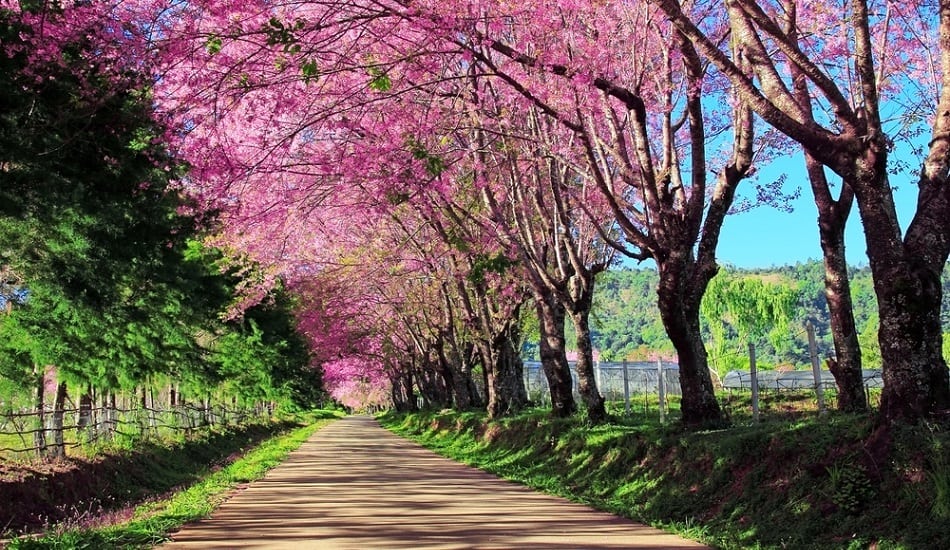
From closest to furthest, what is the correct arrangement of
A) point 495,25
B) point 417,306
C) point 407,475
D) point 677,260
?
1. point 495,25
2. point 677,260
3. point 407,475
4. point 417,306

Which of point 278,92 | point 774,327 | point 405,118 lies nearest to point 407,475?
point 405,118

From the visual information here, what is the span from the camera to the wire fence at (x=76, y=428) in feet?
45.6

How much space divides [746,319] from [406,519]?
224ft

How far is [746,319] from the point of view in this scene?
7300cm

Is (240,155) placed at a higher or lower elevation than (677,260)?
higher

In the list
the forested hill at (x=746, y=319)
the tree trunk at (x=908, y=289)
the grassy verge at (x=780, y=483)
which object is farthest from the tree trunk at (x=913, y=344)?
the forested hill at (x=746, y=319)

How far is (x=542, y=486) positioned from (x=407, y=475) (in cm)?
341

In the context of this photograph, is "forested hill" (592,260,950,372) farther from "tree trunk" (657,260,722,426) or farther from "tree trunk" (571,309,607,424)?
"tree trunk" (657,260,722,426)

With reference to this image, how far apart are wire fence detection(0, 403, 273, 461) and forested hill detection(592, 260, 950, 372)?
36.1ft

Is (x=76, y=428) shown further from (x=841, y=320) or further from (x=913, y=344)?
(x=913, y=344)

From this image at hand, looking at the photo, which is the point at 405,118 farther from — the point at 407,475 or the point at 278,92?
the point at 407,475

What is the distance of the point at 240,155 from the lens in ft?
40.6

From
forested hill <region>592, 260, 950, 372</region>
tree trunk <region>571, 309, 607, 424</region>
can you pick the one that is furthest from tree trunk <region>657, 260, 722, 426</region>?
tree trunk <region>571, 309, 607, 424</region>

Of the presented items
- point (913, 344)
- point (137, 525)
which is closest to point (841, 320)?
point (913, 344)
